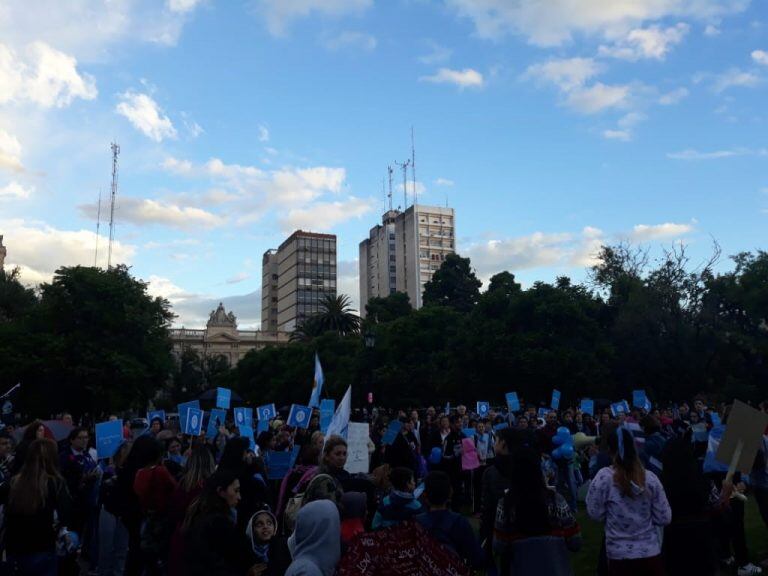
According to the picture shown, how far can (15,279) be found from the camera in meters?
63.1

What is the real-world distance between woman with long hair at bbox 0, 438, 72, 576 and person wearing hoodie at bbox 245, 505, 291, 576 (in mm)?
1701

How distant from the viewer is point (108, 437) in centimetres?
1159

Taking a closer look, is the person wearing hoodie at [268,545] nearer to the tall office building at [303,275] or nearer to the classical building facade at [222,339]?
the classical building facade at [222,339]

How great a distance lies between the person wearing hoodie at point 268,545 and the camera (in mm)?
5145

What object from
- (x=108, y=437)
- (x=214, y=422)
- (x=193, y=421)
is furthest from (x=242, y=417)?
(x=108, y=437)

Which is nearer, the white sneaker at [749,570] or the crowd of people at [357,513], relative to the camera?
the crowd of people at [357,513]

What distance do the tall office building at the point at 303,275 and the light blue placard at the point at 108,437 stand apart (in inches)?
5367

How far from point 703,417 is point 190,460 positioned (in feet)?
57.7

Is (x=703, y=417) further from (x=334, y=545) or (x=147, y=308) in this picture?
(x=147, y=308)

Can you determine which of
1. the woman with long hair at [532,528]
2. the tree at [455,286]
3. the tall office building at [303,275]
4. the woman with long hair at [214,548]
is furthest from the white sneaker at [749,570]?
the tall office building at [303,275]

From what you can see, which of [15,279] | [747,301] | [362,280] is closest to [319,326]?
[15,279]

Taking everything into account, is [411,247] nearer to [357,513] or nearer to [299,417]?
[299,417]

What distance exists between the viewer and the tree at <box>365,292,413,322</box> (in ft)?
277

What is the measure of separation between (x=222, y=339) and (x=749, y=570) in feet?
425
